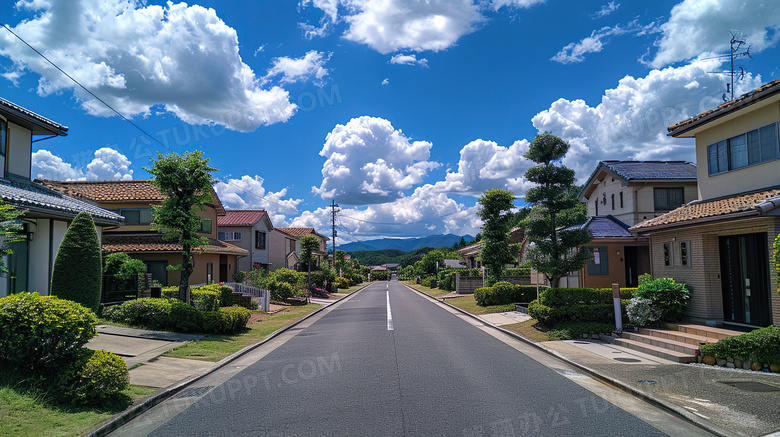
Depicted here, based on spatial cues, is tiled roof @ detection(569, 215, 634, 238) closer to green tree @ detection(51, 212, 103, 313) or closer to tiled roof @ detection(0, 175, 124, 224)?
green tree @ detection(51, 212, 103, 313)

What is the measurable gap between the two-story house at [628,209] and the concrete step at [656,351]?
1019cm

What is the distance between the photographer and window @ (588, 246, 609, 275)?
78.5 ft

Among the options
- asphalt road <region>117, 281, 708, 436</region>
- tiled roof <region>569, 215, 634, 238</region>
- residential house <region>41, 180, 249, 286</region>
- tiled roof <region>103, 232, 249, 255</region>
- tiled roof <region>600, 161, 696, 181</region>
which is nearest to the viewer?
asphalt road <region>117, 281, 708, 436</region>

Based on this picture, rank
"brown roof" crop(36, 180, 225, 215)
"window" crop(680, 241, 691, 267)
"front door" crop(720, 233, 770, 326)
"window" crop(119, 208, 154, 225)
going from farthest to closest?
1. "window" crop(119, 208, 154, 225)
2. "brown roof" crop(36, 180, 225, 215)
3. "window" crop(680, 241, 691, 267)
4. "front door" crop(720, 233, 770, 326)

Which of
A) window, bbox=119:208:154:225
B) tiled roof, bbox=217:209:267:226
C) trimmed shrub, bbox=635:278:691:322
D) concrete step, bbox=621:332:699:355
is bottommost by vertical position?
concrete step, bbox=621:332:699:355

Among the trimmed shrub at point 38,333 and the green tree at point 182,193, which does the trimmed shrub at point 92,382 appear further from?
the green tree at point 182,193

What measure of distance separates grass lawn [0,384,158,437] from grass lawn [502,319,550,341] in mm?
11833


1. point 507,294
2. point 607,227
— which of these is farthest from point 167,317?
point 607,227

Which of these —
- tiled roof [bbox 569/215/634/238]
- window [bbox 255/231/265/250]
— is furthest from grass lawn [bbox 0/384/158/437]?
window [bbox 255/231/265/250]

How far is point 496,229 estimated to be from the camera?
29.6m

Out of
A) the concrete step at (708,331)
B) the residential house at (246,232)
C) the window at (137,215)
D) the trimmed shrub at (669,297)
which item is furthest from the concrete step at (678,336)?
the residential house at (246,232)

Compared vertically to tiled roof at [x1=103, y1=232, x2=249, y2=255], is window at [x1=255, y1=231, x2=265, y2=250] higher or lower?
higher

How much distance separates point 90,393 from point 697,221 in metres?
14.5

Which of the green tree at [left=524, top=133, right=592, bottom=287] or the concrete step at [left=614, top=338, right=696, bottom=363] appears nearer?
the concrete step at [left=614, top=338, right=696, bottom=363]
